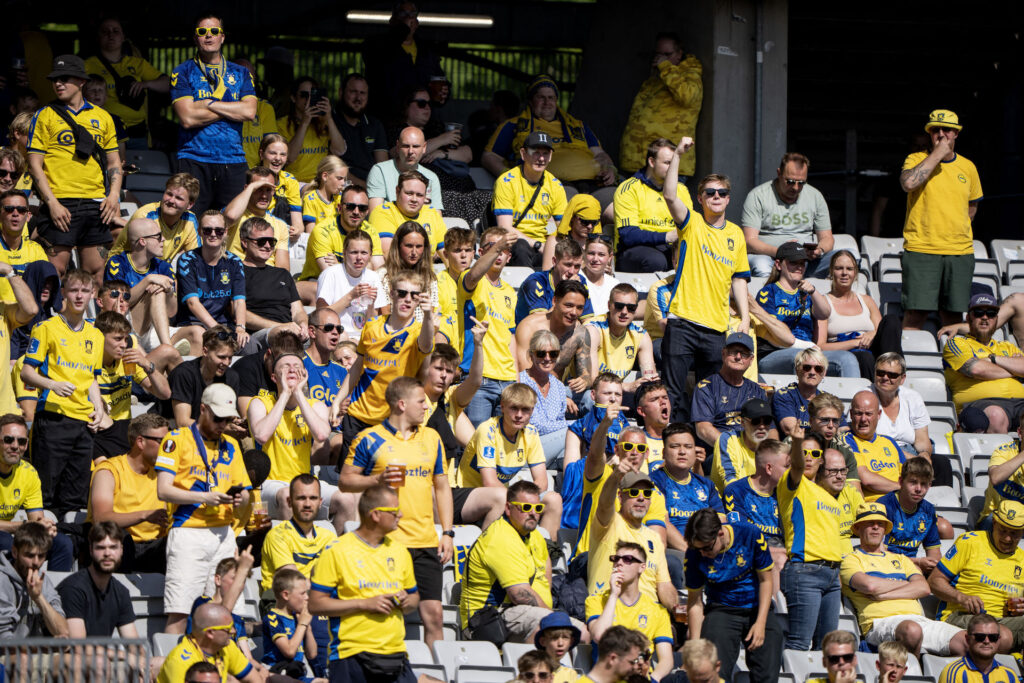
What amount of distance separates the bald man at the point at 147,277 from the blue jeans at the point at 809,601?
430cm

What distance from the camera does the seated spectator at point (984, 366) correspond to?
12.7 metres

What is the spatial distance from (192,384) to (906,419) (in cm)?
491

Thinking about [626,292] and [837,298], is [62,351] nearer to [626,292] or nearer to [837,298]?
[626,292]

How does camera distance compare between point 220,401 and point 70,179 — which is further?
point 70,179

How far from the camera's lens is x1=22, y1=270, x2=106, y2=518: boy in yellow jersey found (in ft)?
34.1

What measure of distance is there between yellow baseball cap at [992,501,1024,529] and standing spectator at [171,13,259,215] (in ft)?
19.8

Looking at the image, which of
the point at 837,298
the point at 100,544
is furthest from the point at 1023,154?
the point at 100,544

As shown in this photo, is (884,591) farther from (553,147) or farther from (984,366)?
(553,147)

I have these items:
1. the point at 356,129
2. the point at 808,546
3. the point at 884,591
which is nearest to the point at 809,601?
the point at 808,546

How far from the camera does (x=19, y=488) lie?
988 centimetres

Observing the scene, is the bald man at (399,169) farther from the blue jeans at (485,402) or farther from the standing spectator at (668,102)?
the standing spectator at (668,102)

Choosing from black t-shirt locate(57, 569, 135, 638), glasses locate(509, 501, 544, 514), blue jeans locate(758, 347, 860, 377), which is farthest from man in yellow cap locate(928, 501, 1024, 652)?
black t-shirt locate(57, 569, 135, 638)

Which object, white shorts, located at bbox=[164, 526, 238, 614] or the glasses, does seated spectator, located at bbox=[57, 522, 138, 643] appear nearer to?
white shorts, located at bbox=[164, 526, 238, 614]

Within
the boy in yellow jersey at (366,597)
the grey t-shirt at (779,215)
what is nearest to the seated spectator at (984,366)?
the grey t-shirt at (779,215)
